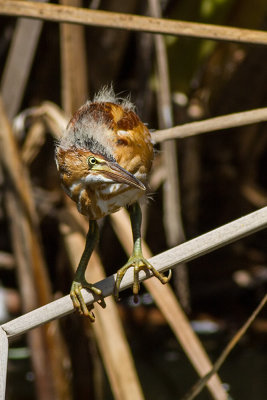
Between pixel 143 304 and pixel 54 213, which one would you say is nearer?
pixel 54 213

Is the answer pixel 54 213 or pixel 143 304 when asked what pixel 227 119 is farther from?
pixel 143 304

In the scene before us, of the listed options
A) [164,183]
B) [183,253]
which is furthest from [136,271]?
[164,183]

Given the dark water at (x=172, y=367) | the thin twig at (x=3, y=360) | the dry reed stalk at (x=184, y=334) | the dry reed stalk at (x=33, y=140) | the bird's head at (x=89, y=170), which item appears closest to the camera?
the thin twig at (x=3, y=360)

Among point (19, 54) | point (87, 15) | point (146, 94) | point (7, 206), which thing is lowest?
point (87, 15)

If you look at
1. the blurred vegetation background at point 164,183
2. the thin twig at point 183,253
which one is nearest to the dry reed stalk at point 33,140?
the blurred vegetation background at point 164,183

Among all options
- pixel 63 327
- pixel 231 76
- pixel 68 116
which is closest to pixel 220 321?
pixel 63 327

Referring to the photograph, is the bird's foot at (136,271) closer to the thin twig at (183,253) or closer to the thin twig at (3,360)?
the thin twig at (183,253)

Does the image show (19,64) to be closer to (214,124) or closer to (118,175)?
(214,124)
